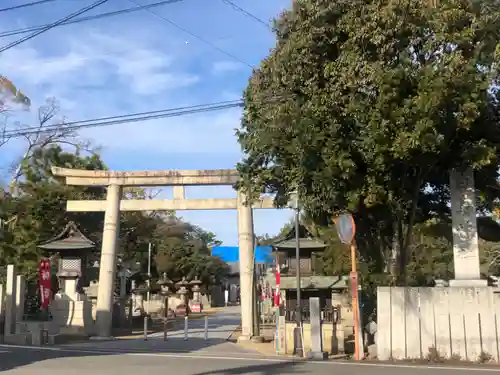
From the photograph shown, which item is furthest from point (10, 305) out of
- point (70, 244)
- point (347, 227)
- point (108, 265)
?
point (347, 227)

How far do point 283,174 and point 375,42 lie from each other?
4460mm

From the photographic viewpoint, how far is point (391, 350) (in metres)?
14.4

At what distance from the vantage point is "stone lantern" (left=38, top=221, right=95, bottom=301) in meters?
27.1

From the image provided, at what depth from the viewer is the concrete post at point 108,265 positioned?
23797 millimetres

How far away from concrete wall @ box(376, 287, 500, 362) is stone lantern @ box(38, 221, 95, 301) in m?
17.2

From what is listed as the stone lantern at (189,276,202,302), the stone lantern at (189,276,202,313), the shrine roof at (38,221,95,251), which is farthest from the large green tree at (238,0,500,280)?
the stone lantern at (189,276,202,313)

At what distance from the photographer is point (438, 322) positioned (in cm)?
1424

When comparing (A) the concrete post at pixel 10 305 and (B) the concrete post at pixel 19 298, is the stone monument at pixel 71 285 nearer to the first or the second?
(B) the concrete post at pixel 19 298

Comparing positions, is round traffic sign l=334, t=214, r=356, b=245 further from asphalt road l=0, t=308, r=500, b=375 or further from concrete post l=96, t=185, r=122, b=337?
concrete post l=96, t=185, r=122, b=337

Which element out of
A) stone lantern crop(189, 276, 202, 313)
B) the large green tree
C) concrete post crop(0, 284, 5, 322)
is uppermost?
the large green tree

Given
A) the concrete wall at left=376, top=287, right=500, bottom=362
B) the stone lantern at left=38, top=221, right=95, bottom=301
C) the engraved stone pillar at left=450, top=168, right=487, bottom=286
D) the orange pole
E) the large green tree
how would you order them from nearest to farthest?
the large green tree → the orange pole → the concrete wall at left=376, top=287, right=500, bottom=362 → the engraved stone pillar at left=450, top=168, right=487, bottom=286 → the stone lantern at left=38, top=221, right=95, bottom=301

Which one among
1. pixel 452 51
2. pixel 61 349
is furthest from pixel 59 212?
pixel 452 51

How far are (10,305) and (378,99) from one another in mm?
17500

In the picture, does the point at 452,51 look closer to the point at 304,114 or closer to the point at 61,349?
the point at 304,114
